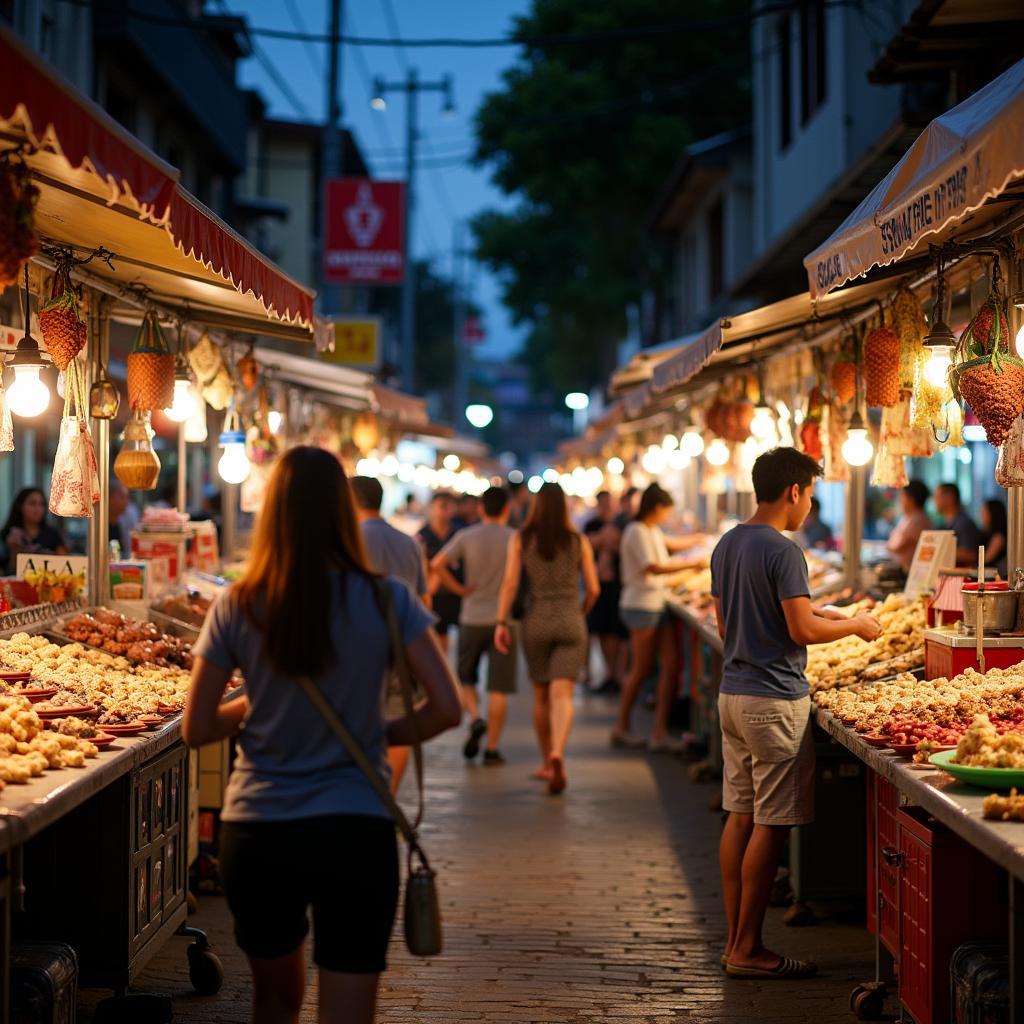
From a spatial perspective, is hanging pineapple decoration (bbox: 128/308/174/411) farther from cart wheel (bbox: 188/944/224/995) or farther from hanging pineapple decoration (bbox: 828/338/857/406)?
hanging pineapple decoration (bbox: 828/338/857/406)

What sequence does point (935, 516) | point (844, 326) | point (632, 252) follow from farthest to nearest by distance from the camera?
point (632, 252), point (935, 516), point (844, 326)

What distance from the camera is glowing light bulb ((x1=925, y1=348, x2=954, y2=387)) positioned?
21.4ft

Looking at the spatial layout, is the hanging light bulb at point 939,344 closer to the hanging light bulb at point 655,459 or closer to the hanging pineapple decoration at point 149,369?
the hanging pineapple decoration at point 149,369

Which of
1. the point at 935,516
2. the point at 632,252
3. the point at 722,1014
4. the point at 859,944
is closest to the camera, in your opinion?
Answer: the point at 722,1014

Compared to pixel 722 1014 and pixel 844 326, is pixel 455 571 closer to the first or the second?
pixel 844 326

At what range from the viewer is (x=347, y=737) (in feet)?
12.2

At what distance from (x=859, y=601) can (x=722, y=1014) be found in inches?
154

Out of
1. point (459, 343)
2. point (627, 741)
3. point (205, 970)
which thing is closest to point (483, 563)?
point (627, 741)

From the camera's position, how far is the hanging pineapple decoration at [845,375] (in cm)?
845

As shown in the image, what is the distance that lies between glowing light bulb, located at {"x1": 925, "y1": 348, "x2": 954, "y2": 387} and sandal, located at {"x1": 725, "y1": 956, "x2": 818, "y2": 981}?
265cm

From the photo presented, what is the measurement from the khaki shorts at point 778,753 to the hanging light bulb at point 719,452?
6.38 metres

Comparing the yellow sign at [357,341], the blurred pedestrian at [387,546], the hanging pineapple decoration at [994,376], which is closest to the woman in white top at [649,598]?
the blurred pedestrian at [387,546]

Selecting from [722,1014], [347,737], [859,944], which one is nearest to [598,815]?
[859,944]

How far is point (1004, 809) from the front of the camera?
167 inches
